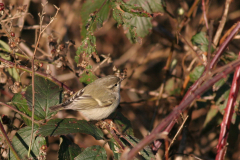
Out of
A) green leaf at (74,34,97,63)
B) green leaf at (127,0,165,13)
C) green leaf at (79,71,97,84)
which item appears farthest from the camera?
green leaf at (79,71,97,84)

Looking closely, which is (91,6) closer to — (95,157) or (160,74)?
(95,157)

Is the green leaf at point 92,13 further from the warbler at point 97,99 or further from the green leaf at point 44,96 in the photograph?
the warbler at point 97,99

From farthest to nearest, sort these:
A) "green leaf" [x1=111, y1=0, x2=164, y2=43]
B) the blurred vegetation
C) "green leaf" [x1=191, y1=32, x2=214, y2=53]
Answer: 1. "green leaf" [x1=191, y1=32, x2=214, y2=53]
2. "green leaf" [x1=111, y1=0, x2=164, y2=43]
3. the blurred vegetation

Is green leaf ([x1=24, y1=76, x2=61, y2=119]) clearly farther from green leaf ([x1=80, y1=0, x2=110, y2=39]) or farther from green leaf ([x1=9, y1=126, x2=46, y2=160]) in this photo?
green leaf ([x1=80, y1=0, x2=110, y2=39])

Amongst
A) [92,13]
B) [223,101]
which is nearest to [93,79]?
[92,13]

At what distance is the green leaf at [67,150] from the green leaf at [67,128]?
21cm

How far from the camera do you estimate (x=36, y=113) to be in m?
2.29

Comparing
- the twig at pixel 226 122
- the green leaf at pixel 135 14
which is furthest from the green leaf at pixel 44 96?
the twig at pixel 226 122

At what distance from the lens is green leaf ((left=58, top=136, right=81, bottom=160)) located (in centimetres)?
213

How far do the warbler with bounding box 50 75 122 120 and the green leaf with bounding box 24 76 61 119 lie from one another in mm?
325

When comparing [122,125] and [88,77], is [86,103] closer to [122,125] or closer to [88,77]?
[88,77]

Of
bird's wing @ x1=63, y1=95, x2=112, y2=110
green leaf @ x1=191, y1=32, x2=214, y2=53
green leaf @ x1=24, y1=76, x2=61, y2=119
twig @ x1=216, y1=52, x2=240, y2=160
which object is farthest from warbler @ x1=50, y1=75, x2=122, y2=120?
twig @ x1=216, y1=52, x2=240, y2=160

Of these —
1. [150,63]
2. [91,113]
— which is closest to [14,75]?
[91,113]

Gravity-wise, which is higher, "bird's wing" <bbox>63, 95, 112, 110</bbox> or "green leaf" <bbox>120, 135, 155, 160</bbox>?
"bird's wing" <bbox>63, 95, 112, 110</bbox>
